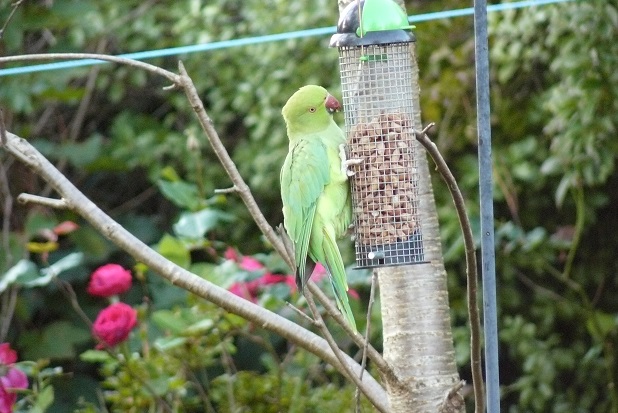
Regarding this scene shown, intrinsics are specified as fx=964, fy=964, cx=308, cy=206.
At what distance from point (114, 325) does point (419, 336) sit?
1.17 metres

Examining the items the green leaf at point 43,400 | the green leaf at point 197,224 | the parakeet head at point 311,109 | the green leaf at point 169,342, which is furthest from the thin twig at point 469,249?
the green leaf at point 197,224

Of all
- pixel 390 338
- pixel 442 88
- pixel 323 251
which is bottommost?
pixel 390 338

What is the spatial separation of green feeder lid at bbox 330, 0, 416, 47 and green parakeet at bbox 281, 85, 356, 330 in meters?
0.30

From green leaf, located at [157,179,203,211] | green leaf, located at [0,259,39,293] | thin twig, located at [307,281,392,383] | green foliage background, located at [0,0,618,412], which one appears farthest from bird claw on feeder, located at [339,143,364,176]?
green leaf, located at [0,259,39,293]

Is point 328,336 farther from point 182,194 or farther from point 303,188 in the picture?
point 182,194

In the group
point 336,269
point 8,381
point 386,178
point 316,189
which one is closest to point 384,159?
point 386,178

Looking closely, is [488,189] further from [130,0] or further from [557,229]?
[130,0]

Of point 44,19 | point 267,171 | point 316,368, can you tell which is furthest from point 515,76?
point 44,19

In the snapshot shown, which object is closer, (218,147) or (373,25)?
(373,25)

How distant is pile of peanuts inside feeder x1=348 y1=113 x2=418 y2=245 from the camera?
7.02ft

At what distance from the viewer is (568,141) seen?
353 centimetres

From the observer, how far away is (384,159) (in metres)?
2.14

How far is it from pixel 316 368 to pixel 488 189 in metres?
2.08

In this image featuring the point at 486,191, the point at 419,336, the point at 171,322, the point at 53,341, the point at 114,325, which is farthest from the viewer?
the point at 53,341
